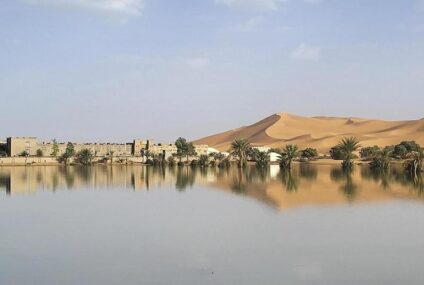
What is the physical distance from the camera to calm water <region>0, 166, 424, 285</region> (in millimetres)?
11689

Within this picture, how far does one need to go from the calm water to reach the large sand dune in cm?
8105

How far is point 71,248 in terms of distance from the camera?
14.4 meters

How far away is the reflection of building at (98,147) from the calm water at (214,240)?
192 ft

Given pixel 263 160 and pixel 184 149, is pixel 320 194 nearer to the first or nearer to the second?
pixel 263 160

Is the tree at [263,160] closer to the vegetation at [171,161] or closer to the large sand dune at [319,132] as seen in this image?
the vegetation at [171,161]

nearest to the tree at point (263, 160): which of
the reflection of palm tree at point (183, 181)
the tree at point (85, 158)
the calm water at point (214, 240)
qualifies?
the reflection of palm tree at point (183, 181)

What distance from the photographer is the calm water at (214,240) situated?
11.7m

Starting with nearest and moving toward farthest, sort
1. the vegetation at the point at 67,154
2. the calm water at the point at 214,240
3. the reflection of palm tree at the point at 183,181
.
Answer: the calm water at the point at 214,240 < the reflection of palm tree at the point at 183,181 < the vegetation at the point at 67,154

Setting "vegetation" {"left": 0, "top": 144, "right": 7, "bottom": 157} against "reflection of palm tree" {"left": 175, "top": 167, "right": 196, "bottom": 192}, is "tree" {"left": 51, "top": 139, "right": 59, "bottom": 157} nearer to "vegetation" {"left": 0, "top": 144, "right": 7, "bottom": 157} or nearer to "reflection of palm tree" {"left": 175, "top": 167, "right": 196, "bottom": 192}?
"vegetation" {"left": 0, "top": 144, "right": 7, "bottom": 157}

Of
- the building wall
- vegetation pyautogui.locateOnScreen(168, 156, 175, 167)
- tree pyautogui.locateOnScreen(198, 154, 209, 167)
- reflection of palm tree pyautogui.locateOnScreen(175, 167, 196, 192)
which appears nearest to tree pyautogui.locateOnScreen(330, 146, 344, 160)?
tree pyautogui.locateOnScreen(198, 154, 209, 167)

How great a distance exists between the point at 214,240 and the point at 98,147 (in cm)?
7910

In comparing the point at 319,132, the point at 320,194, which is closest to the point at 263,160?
the point at 320,194

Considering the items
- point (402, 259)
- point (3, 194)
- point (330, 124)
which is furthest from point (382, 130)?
point (402, 259)

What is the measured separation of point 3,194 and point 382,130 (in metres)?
109
